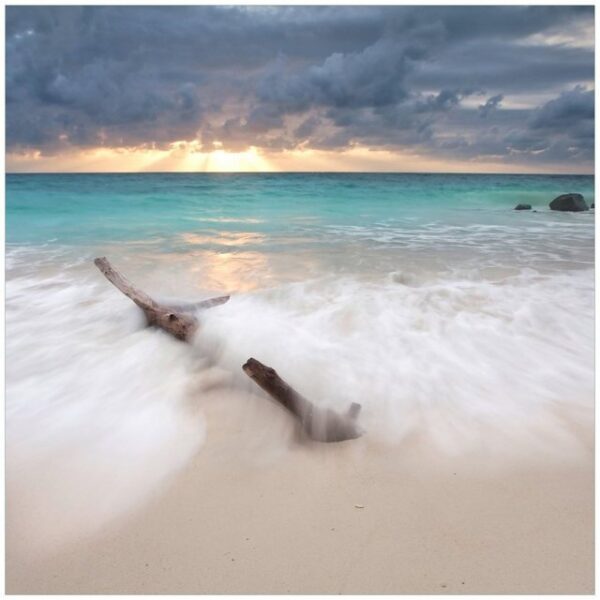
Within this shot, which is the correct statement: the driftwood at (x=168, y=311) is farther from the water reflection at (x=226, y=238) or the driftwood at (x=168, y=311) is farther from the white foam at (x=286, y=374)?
the water reflection at (x=226, y=238)

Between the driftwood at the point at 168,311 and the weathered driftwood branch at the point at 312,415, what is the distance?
1.22 m

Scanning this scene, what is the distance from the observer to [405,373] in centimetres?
306

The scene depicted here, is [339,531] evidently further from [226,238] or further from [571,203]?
[571,203]

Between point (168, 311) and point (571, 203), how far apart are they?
16490 millimetres

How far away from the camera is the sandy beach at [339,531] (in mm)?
1663

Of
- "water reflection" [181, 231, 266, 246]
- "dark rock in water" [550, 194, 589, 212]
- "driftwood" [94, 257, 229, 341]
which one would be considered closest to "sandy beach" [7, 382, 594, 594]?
"driftwood" [94, 257, 229, 341]

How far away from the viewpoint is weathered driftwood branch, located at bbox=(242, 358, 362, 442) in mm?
2357

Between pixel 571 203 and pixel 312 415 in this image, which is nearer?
pixel 312 415

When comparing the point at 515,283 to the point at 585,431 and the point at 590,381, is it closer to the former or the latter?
the point at 590,381

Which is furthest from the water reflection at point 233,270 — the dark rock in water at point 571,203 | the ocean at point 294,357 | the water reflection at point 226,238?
the dark rock in water at point 571,203

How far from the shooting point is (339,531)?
1.81 m

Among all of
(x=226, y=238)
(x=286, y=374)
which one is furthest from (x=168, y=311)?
(x=226, y=238)

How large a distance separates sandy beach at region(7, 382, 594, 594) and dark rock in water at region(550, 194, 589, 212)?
53.5ft

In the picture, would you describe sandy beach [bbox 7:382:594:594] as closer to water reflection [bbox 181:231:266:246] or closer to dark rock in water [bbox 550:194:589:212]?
water reflection [bbox 181:231:266:246]
